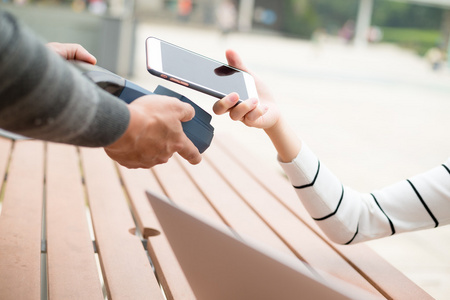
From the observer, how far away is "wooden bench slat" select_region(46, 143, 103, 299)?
1.32 meters

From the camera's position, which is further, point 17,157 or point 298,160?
point 17,157

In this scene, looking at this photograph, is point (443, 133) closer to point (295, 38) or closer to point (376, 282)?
point (376, 282)

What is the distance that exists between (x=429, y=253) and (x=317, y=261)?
1.83 meters

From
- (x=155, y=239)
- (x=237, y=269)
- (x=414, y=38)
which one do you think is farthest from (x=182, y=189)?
(x=414, y=38)

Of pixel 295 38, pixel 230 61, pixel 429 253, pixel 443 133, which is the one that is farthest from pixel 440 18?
pixel 230 61

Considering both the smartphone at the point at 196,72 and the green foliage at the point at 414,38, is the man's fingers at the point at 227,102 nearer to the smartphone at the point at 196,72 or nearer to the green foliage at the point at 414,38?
the smartphone at the point at 196,72

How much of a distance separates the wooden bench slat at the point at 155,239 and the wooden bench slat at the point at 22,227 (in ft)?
0.99

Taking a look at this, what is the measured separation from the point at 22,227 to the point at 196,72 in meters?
0.73

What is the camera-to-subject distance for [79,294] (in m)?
1.28

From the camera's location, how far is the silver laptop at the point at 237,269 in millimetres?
1445

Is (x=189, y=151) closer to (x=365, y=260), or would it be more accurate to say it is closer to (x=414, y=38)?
(x=365, y=260)

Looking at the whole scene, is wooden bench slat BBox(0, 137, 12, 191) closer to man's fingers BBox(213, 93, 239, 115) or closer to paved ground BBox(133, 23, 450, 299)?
man's fingers BBox(213, 93, 239, 115)

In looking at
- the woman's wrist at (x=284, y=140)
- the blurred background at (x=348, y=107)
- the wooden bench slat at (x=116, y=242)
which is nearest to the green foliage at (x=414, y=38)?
the blurred background at (x=348, y=107)

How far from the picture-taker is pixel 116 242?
5.31 feet
